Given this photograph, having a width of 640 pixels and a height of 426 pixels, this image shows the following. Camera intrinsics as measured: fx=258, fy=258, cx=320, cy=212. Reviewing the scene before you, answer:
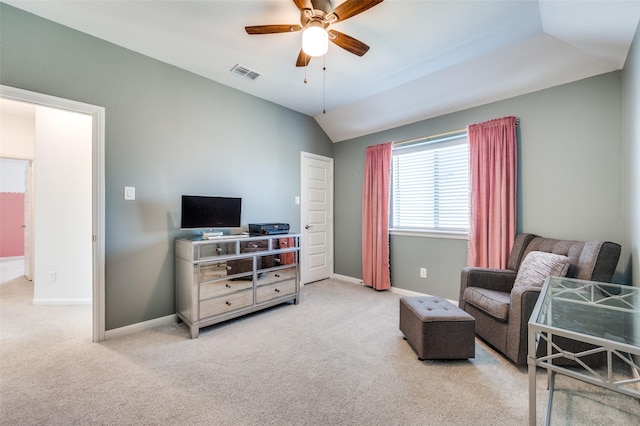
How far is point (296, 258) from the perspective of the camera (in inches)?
131

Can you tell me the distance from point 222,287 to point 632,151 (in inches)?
144

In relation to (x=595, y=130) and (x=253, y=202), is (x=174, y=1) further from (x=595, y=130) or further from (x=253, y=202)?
(x=595, y=130)

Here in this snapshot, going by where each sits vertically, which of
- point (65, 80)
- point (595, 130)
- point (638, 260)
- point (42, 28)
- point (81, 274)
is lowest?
point (81, 274)

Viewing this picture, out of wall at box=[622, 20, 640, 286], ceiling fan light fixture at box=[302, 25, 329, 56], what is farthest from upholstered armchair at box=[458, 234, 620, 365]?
ceiling fan light fixture at box=[302, 25, 329, 56]

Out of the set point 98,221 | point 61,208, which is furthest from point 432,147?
point 61,208

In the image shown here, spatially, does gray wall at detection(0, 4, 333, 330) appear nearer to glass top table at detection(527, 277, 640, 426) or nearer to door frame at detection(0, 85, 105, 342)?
door frame at detection(0, 85, 105, 342)

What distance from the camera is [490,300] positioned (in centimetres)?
220

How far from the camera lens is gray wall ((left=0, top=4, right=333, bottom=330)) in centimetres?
215

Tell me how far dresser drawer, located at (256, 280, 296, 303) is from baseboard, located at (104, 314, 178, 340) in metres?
0.92

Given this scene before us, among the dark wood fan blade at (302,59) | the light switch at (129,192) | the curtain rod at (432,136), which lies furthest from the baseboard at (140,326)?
the curtain rod at (432,136)

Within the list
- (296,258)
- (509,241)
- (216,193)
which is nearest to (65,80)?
(216,193)

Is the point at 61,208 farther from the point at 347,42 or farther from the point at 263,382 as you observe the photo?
the point at 347,42

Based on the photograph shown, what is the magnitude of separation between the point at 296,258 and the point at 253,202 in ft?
3.22

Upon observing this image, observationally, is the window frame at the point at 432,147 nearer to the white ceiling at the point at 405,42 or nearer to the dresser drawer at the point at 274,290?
the white ceiling at the point at 405,42
